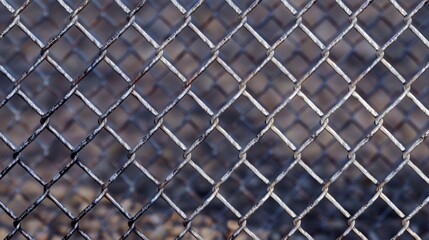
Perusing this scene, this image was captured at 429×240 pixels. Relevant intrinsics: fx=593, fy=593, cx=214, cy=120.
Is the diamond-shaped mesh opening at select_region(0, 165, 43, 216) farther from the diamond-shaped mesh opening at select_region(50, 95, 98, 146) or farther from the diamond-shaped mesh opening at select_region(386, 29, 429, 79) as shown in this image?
the diamond-shaped mesh opening at select_region(386, 29, 429, 79)

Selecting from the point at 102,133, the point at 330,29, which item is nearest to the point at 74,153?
the point at 102,133

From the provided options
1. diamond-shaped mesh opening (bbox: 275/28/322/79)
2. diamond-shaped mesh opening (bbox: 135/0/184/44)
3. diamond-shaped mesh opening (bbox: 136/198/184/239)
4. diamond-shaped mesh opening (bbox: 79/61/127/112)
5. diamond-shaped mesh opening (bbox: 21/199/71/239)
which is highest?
diamond-shaped mesh opening (bbox: 275/28/322/79)

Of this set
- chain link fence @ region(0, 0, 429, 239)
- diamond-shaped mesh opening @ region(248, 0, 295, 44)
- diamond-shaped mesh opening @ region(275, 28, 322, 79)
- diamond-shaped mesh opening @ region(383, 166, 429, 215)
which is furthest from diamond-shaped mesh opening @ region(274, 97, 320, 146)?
diamond-shaped mesh opening @ region(383, 166, 429, 215)

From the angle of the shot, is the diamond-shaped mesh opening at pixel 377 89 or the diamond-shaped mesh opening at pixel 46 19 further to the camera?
the diamond-shaped mesh opening at pixel 377 89

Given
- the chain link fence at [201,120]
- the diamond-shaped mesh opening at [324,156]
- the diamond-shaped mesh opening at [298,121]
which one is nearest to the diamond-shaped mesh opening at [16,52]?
the chain link fence at [201,120]

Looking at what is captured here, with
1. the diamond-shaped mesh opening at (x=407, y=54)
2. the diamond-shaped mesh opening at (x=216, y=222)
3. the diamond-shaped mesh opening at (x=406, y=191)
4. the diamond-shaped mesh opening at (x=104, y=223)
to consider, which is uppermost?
the diamond-shaped mesh opening at (x=407, y=54)

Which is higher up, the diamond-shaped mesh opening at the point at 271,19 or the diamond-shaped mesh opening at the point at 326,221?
the diamond-shaped mesh opening at the point at 271,19

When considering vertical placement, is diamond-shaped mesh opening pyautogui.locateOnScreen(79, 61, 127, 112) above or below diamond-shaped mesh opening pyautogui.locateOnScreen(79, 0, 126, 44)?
below

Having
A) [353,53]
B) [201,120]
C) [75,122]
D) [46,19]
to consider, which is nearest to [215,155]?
[201,120]

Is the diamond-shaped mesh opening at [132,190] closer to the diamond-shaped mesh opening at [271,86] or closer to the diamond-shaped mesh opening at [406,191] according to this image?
the diamond-shaped mesh opening at [271,86]

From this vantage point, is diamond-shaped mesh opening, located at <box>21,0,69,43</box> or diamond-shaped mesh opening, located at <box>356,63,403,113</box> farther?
diamond-shaped mesh opening, located at <box>356,63,403,113</box>

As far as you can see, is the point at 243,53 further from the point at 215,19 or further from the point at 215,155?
the point at 215,155

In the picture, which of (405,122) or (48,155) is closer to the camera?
(48,155)

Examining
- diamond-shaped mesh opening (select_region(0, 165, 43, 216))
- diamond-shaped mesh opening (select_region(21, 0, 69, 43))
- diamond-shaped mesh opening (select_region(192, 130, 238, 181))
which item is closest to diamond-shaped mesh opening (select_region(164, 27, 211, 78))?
diamond-shaped mesh opening (select_region(192, 130, 238, 181))
